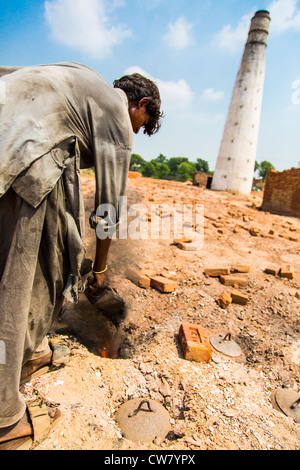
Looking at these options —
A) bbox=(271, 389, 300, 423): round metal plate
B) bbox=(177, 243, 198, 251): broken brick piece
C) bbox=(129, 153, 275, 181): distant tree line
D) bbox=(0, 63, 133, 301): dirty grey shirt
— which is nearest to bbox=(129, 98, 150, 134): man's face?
bbox=(0, 63, 133, 301): dirty grey shirt

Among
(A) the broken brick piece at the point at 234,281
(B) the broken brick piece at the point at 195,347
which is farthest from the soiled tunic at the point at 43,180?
(A) the broken brick piece at the point at 234,281

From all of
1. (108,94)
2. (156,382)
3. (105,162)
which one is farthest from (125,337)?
(108,94)

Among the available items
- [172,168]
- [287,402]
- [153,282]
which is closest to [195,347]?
[287,402]

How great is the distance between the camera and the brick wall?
8508mm

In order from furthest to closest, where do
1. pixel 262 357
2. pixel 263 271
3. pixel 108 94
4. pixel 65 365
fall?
pixel 263 271, pixel 262 357, pixel 65 365, pixel 108 94

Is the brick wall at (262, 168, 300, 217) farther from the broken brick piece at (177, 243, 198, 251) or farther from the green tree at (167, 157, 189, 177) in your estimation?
the green tree at (167, 157, 189, 177)

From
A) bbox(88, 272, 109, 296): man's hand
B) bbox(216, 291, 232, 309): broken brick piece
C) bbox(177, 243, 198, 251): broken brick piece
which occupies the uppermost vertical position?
bbox(88, 272, 109, 296): man's hand

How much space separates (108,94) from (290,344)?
260cm

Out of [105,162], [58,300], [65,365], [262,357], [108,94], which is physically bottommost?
[262,357]

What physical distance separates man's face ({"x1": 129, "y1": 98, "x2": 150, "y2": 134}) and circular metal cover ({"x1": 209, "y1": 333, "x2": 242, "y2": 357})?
189cm

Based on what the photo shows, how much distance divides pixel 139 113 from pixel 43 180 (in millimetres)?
730

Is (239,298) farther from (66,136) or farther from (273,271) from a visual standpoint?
(66,136)

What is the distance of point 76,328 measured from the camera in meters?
2.67

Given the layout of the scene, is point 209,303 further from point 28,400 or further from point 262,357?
point 28,400
